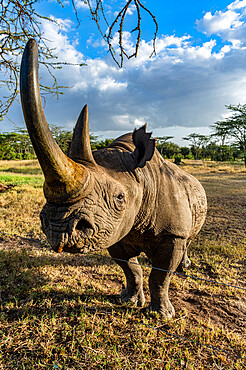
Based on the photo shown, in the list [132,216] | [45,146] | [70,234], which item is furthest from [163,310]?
[45,146]

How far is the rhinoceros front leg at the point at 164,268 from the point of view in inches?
99.9

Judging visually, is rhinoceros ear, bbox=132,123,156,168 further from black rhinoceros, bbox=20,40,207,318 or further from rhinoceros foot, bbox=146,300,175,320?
rhinoceros foot, bbox=146,300,175,320

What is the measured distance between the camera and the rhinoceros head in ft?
4.07

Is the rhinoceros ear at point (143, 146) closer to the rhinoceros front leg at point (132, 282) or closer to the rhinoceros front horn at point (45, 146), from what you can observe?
the rhinoceros front horn at point (45, 146)

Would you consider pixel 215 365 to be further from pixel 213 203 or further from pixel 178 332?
pixel 213 203

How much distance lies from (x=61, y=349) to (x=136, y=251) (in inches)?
49.9

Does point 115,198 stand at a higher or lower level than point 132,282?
higher

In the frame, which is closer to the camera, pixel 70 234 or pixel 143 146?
pixel 70 234

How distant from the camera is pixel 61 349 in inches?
88.1

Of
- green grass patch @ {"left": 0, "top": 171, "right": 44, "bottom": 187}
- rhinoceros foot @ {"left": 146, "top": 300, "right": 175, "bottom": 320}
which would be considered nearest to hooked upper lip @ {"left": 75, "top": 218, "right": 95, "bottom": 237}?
rhinoceros foot @ {"left": 146, "top": 300, "right": 175, "bottom": 320}

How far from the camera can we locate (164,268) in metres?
2.61

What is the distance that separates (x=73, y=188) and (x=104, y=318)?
2023 millimetres

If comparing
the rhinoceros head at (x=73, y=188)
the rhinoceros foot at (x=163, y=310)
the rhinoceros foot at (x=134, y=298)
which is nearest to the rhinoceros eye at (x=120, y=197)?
the rhinoceros head at (x=73, y=188)

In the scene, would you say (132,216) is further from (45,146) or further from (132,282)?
(132,282)
